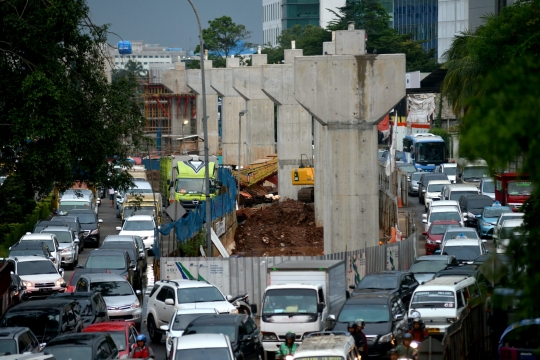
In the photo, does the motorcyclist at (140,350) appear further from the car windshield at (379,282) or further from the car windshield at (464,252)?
the car windshield at (464,252)

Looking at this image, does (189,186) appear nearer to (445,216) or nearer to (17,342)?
(445,216)

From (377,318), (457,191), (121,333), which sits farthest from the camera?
(457,191)

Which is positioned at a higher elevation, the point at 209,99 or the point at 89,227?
the point at 209,99

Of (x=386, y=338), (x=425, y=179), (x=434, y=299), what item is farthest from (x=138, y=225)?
(x=386, y=338)

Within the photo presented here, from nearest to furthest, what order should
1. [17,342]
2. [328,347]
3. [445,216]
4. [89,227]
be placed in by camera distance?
[328,347] → [17,342] → [445,216] → [89,227]

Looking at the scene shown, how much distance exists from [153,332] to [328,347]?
894 cm

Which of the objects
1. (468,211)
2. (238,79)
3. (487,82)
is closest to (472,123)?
(487,82)

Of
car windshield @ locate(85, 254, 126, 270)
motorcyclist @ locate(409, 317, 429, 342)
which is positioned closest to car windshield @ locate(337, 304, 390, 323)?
motorcyclist @ locate(409, 317, 429, 342)

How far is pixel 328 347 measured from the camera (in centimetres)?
1694

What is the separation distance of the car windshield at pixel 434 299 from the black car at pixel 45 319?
296 inches

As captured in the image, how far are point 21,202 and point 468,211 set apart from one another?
21.5 meters

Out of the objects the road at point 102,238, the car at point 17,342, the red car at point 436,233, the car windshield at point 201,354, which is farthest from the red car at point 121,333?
the red car at point 436,233

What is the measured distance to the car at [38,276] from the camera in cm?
3056

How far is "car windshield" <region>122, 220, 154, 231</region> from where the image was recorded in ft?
143
